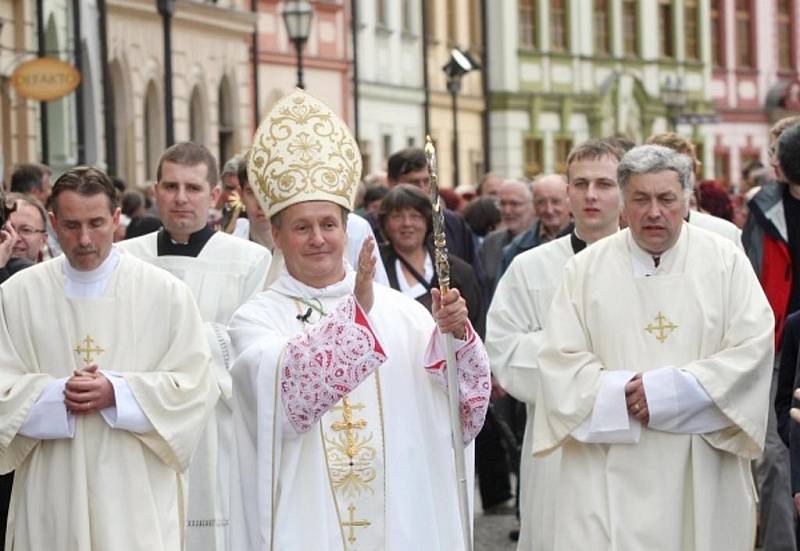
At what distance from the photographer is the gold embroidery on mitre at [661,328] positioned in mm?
8320

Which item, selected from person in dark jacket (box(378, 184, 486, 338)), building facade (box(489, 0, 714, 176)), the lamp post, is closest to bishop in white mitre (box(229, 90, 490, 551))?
person in dark jacket (box(378, 184, 486, 338))

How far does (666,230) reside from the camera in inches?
330

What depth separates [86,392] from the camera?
26.6 feet

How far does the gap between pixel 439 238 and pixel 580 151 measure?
286cm

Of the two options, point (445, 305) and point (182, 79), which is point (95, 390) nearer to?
point (445, 305)

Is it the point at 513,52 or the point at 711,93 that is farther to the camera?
the point at 711,93

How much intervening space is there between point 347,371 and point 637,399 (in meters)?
1.36

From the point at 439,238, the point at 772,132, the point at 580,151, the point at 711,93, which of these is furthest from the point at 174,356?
the point at 711,93

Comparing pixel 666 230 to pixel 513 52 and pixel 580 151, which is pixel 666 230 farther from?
pixel 513 52

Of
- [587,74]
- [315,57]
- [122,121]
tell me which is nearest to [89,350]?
[122,121]

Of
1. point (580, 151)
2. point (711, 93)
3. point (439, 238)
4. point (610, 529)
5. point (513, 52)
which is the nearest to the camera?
point (439, 238)

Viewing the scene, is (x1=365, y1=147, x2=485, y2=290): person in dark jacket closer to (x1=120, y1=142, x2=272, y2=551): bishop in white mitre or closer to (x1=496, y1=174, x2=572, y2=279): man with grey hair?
(x1=496, y1=174, x2=572, y2=279): man with grey hair

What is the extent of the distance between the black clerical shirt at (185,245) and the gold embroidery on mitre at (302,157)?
247cm

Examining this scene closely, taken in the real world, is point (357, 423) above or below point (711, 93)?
below
